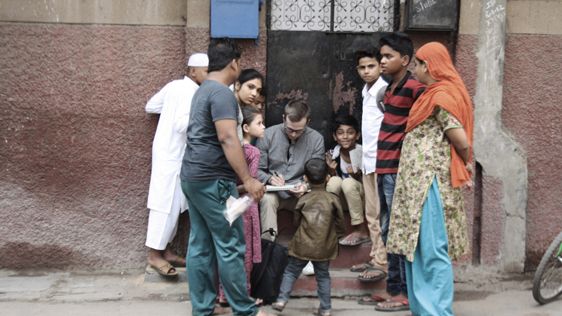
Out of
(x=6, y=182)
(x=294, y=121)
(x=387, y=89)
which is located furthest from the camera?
(x=6, y=182)

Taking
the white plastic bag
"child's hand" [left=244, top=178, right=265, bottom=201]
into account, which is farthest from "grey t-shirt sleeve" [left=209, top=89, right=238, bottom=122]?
the white plastic bag

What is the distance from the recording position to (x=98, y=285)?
576 centimetres

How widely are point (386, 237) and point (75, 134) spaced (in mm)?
2505

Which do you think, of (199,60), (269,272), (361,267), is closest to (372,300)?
(361,267)

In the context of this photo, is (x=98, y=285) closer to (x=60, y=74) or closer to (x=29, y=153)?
(x=29, y=153)

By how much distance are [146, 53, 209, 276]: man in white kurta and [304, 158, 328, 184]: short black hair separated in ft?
3.27

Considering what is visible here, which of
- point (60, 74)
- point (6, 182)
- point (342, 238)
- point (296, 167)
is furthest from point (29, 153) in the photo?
point (342, 238)

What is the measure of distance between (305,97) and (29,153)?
85.6 inches

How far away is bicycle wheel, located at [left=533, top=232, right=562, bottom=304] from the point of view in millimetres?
5305

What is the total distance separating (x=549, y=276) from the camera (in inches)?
216

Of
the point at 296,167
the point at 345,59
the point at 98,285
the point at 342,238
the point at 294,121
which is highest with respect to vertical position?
the point at 345,59

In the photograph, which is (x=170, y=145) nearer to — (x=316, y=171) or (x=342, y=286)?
(x=316, y=171)

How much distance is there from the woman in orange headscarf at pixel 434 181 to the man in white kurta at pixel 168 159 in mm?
1695

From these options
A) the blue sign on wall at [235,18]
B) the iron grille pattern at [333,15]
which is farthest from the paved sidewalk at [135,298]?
the iron grille pattern at [333,15]
